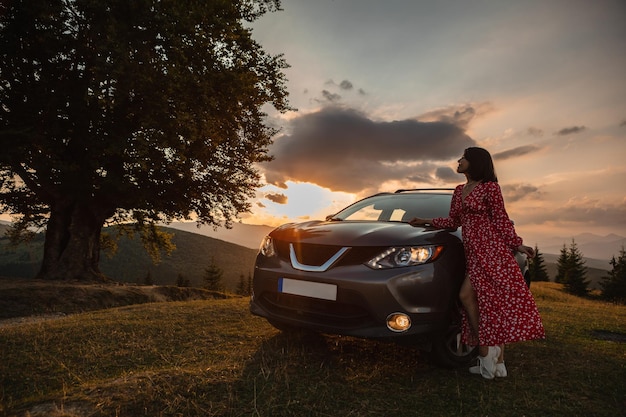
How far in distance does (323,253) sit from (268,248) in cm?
73

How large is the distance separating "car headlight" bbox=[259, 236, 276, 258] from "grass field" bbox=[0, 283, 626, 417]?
0.92 m

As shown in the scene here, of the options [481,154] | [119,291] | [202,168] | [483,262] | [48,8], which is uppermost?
[48,8]

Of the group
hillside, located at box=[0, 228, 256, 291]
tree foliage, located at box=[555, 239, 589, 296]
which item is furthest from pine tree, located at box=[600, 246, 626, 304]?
hillside, located at box=[0, 228, 256, 291]

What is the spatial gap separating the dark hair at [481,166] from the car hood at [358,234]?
0.64 m

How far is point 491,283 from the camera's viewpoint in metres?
3.37

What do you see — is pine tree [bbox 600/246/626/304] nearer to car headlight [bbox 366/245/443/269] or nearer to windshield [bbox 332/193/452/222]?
windshield [bbox 332/193/452/222]

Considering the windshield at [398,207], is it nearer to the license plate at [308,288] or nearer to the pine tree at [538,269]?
the license plate at [308,288]

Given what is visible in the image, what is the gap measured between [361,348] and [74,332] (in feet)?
11.3

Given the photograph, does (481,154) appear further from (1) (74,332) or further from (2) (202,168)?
(2) (202,168)

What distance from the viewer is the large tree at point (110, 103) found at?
37.6ft

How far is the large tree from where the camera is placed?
451 inches

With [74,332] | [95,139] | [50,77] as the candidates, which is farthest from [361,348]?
[50,77]

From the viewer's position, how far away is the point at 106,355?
3.84 m

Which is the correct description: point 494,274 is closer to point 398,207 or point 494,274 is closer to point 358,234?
point 358,234
